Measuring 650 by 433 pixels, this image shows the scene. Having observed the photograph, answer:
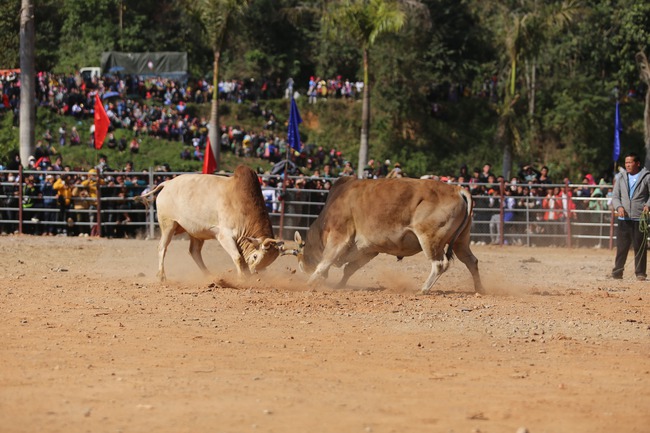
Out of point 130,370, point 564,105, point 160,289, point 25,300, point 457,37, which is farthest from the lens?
point 457,37

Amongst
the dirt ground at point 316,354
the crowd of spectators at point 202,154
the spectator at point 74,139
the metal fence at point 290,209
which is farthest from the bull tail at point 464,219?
the spectator at point 74,139

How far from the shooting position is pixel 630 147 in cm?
4447

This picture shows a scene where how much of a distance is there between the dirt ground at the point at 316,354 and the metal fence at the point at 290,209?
6.63 m

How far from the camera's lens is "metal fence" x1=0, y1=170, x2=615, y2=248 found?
2192 centimetres

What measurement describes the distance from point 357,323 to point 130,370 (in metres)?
3.08

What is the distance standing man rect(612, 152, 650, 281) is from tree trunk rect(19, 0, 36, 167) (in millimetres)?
15088

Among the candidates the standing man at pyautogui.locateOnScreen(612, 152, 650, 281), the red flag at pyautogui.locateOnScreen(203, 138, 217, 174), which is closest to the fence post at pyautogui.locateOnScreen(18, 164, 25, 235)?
the red flag at pyautogui.locateOnScreen(203, 138, 217, 174)

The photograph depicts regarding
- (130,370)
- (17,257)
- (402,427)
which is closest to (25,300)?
(130,370)

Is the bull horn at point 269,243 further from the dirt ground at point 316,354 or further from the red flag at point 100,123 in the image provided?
the red flag at point 100,123

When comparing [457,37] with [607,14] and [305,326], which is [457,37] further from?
[305,326]

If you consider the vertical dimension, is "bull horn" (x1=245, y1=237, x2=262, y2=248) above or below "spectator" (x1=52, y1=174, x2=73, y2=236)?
above

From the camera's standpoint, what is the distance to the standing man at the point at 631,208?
51.2 feet

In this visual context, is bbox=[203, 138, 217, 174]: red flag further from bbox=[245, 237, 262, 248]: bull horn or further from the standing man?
the standing man

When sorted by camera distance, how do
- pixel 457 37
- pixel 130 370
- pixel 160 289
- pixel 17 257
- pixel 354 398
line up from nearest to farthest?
pixel 354 398, pixel 130 370, pixel 160 289, pixel 17 257, pixel 457 37
